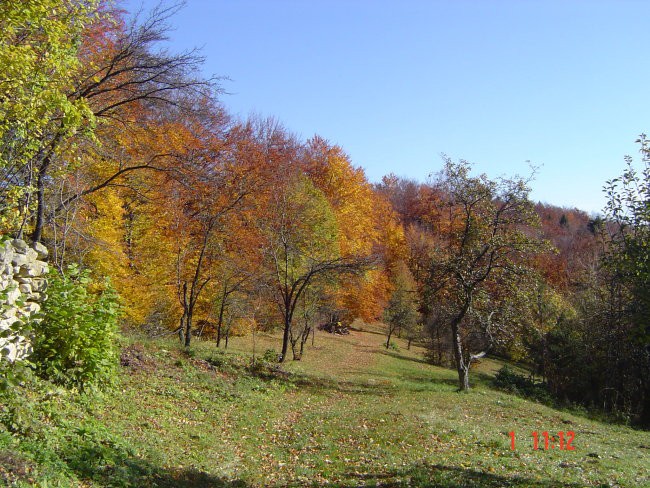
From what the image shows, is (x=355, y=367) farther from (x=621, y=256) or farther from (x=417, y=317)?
(x=621, y=256)

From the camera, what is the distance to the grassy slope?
638 cm

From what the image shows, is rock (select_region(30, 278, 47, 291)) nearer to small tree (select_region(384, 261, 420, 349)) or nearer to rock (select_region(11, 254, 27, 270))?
rock (select_region(11, 254, 27, 270))

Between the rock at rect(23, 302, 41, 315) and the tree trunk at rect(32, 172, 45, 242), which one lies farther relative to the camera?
the tree trunk at rect(32, 172, 45, 242)

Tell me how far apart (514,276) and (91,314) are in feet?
47.8

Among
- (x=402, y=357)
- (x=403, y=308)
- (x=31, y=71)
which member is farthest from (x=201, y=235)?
(x=403, y=308)

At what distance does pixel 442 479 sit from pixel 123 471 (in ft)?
15.6

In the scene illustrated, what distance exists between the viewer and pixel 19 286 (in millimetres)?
7527

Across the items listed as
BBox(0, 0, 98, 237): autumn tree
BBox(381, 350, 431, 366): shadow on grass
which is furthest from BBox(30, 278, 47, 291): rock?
BBox(381, 350, 431, 366): shadow on grass

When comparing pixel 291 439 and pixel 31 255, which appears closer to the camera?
pixel 31 255

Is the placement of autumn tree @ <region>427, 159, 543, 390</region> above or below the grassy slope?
above

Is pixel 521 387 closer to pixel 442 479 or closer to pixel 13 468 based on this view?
pixel 442 479
